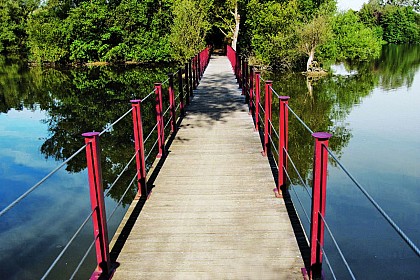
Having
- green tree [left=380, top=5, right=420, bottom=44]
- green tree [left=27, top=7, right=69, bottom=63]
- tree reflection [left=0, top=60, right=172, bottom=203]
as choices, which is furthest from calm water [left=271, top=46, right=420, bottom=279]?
green tree [left=380, top=5, right=420, bottom=44]

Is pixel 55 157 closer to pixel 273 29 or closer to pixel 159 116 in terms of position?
pixel 159 116

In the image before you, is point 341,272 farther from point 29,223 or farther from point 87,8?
point 87,8

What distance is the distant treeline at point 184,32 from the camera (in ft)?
100

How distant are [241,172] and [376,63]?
39.9m

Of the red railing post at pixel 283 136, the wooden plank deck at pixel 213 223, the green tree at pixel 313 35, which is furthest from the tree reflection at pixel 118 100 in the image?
the red railing post at pixel 283 136

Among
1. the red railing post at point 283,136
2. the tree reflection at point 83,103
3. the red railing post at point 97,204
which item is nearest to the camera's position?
the red railing post at point 97,204

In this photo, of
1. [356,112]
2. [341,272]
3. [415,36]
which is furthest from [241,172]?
[415,36]

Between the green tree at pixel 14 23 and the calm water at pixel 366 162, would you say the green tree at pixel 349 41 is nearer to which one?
the calm water at pixel 366 162

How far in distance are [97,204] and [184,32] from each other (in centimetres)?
2527

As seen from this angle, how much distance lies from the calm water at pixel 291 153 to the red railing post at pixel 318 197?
4.14 m

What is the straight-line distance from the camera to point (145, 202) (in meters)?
4.67

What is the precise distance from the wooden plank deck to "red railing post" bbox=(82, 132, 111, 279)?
0.46ft

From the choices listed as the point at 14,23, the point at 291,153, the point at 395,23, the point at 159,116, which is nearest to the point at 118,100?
the point at 291,153

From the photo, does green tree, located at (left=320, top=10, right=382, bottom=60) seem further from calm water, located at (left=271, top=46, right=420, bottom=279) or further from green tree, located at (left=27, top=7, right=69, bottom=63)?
green tree, located at (left=27, top=7, right=69, bottom=63)
